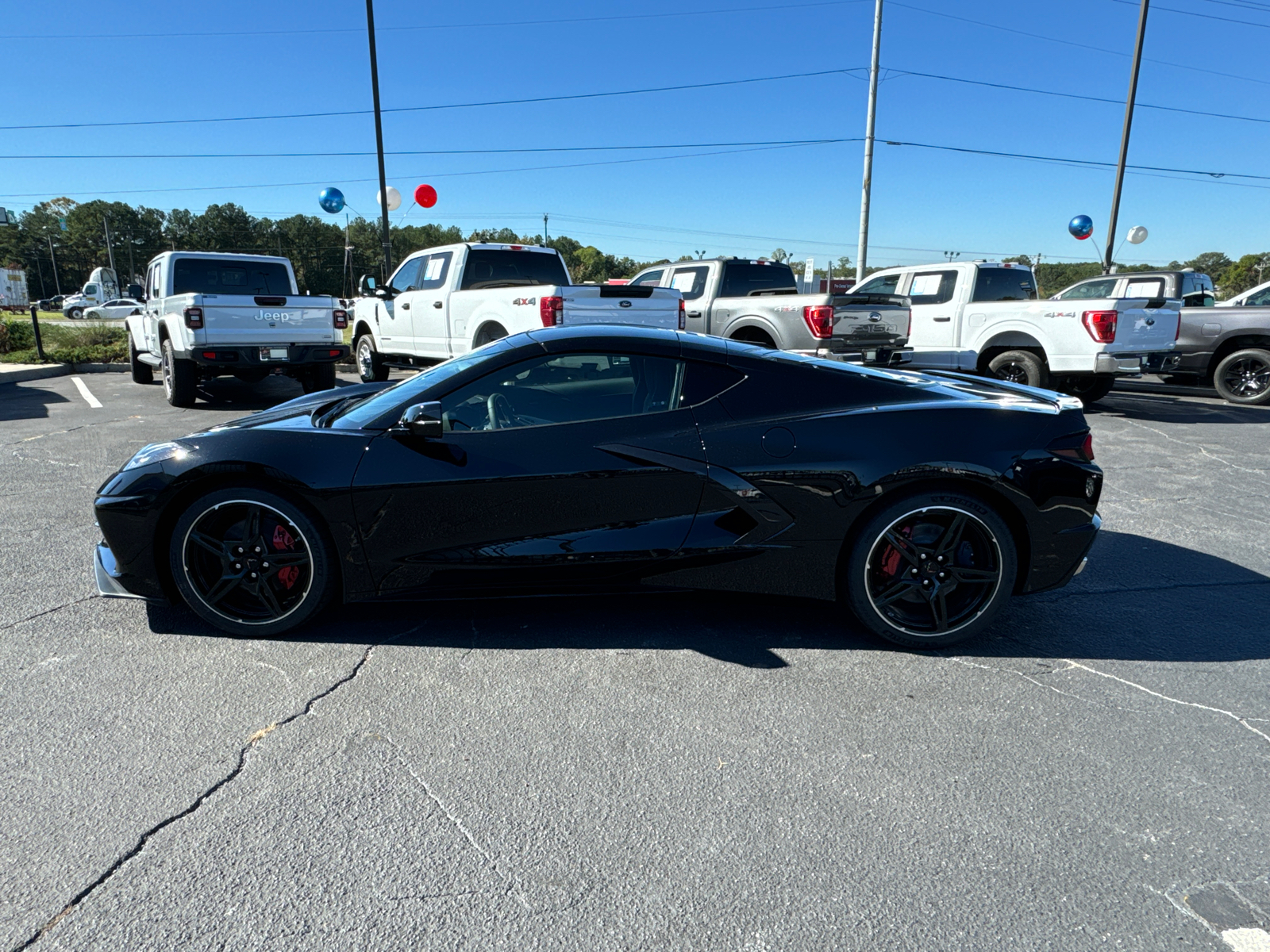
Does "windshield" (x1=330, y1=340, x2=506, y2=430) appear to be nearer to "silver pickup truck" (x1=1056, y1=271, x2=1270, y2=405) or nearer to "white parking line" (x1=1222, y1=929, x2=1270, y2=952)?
"white parking line" (x1=1222, y1=929, x2=1270, y2=952)

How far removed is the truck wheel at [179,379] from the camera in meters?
10.6

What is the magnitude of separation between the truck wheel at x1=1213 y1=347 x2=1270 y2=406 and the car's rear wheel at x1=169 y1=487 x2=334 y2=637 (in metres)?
13.0

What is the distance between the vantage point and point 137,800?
2373 mm

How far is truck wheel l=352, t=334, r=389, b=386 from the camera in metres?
13.2

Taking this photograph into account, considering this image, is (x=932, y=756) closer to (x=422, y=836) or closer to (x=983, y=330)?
(x=422, y=836)

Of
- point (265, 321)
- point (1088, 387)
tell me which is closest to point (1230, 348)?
point (1088, 387)

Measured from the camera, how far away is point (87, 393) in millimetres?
12312

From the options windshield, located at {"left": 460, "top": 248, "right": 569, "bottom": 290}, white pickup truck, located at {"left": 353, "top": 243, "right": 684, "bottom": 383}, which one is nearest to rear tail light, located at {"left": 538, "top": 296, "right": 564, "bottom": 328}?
white pickup truck, located at {"left": 353, "top": 243, "right": 684, "bottom": 383}

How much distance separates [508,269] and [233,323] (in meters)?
3.64

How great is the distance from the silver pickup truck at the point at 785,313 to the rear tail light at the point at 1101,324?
208 centimetres

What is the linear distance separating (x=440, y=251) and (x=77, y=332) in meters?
12.1

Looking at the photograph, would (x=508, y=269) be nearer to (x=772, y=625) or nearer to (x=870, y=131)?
(x=772, y=625)

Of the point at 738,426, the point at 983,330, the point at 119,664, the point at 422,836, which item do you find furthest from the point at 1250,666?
the point at 983,330

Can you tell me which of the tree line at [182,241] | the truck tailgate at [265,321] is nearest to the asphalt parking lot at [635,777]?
the truck tailgate at [265,321]
